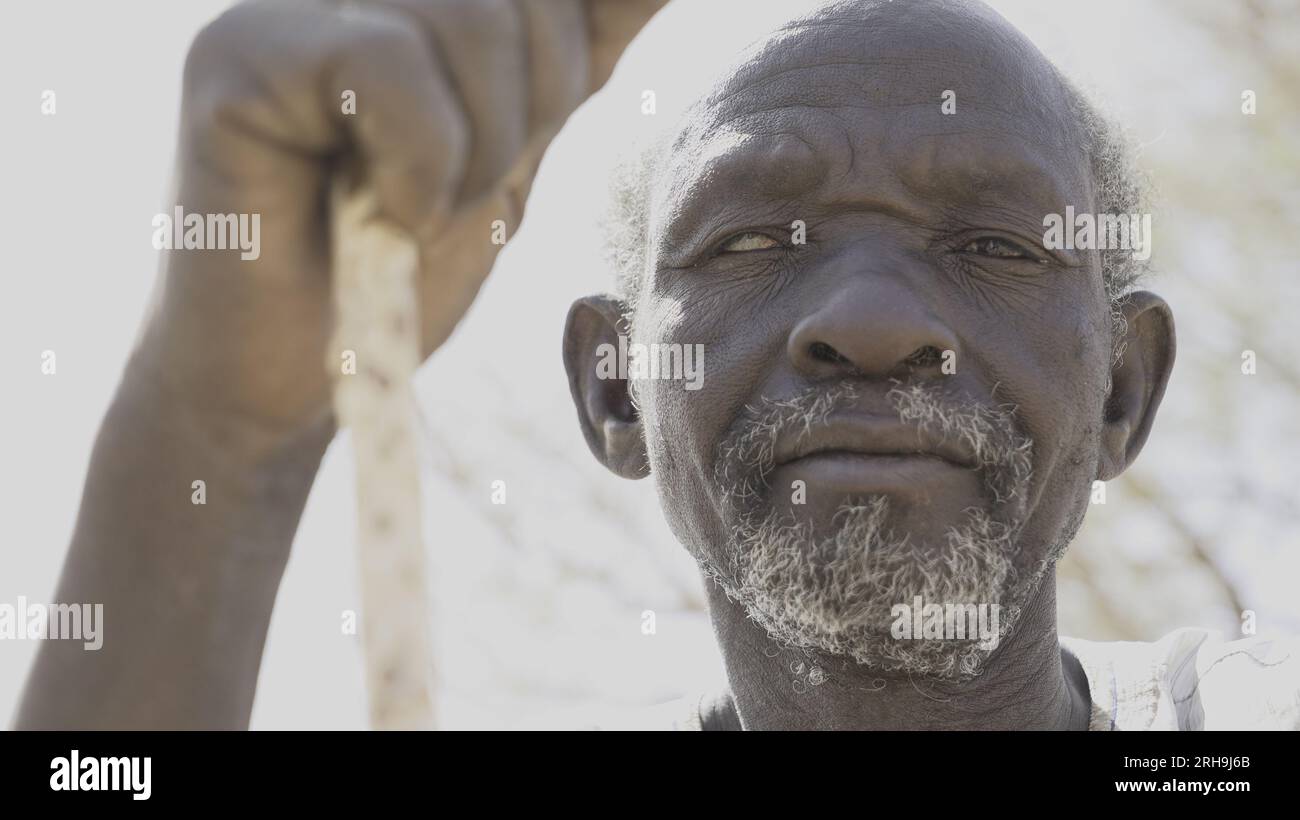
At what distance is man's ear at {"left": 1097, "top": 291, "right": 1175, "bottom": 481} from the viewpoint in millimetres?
2979

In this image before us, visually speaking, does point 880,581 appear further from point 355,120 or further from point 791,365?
point 355,120

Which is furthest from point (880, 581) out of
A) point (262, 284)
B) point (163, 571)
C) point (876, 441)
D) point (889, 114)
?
point (163, 571)

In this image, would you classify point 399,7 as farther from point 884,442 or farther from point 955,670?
point 955,670

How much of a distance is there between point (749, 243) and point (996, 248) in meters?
0.45

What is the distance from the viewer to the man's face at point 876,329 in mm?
2494

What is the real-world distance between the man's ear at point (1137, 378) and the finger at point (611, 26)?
1.32 m

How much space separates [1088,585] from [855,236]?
302 inches

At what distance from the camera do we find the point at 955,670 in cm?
275

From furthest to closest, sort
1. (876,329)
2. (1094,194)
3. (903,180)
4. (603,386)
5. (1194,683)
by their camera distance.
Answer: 1. (603,386)
2. (1194,683)
3. (1094,194)
4. (903,180)
5. (876,329)

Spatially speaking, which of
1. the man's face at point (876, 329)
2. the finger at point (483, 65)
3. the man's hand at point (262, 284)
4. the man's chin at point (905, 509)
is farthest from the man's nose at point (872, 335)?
the finger at point (483, 65)

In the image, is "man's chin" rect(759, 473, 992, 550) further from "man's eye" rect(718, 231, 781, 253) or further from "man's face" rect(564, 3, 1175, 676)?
"man's eye" rect(718, 231, 781, 253)

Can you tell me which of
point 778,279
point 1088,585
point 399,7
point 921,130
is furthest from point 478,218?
point 1088,585

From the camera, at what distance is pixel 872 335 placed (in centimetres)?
247

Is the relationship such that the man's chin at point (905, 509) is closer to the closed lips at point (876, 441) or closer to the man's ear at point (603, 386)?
the closed lips at point (876, 441)
